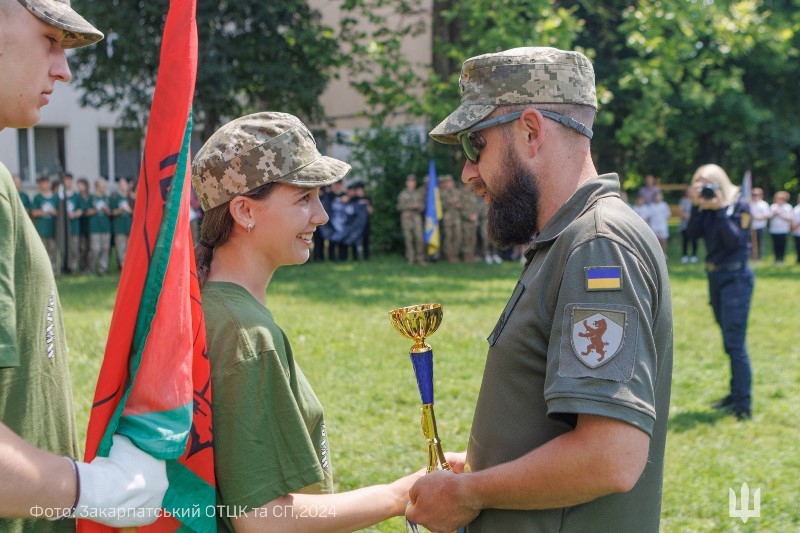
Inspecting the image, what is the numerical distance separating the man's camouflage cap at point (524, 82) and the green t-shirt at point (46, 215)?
19.3 metres

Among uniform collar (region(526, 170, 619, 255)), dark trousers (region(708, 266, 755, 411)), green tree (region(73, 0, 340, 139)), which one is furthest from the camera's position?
green tree (region(73, 0, 340, 139))

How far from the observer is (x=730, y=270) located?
8148 millimetres

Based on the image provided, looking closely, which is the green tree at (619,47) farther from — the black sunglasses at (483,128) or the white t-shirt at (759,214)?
the black sunglasses at (483,128)

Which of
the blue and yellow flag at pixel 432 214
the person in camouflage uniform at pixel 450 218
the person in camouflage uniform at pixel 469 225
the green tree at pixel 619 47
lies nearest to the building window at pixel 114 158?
the green tree at pixel 619 47

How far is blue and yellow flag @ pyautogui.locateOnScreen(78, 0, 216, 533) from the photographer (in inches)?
83.7

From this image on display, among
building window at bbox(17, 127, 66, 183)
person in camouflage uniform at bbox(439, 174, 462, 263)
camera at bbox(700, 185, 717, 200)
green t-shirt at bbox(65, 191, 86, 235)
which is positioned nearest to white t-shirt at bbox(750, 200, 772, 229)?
person in camouflage uniform at bbox(439, 174, 462, 263)

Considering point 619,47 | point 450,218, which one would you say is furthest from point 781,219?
point 450,218

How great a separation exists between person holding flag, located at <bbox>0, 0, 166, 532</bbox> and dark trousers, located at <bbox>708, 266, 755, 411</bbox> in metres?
6.97

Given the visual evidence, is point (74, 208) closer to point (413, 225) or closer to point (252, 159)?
point (413, 225)

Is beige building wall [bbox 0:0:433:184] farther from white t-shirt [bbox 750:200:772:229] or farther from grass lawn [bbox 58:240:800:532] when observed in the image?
grass lawn [bbox 58:240:800:532]

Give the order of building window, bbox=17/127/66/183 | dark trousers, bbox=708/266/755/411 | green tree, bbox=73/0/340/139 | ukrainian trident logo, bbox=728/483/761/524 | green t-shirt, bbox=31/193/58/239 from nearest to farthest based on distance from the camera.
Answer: ukrainian trident logo, bbox=728/483/761/524
dark trousers, bbox=708/266/755/411
green t-shirt, bbox=31/193/58/239
green tree, bbox=73/0/340/139
building window, bbox=17/127/66/183

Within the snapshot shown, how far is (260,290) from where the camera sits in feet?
8.82

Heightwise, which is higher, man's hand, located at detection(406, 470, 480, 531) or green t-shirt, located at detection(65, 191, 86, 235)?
green t-shirt, located at detection(65, 191, 86, 235)

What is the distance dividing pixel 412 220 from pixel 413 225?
0.15 meters
